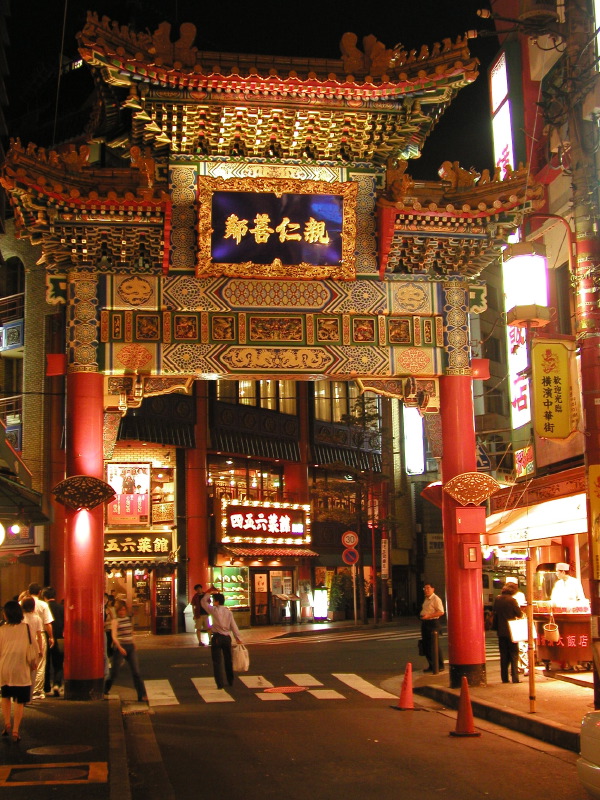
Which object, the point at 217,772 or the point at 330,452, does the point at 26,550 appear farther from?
the point at 217,772

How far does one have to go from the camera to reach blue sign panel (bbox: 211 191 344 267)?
1848cm

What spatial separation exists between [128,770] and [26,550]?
28.4 meters

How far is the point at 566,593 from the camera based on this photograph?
62.0ft

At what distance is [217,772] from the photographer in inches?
441

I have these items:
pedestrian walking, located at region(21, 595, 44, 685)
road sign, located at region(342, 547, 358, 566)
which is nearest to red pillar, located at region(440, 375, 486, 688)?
pedestrian walking, located at region(21, 595, 44, 685)

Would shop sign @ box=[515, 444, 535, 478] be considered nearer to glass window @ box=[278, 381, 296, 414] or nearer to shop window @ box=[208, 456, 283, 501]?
shop window @ box=[208, 456, 283, 501]

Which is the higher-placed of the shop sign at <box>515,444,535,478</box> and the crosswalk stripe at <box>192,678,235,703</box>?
the shop sign at <box>515,444,535,478</box>

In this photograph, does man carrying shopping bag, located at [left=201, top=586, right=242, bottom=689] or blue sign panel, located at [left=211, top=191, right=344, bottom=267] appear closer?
blue sign panel, located at [left=211, top=191, right=344, bottom=267]

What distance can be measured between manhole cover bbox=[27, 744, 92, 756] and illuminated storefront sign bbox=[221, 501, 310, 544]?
30275 mm

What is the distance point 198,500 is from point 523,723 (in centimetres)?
2951

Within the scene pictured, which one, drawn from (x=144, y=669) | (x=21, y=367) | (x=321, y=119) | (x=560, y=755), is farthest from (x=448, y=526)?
(x=21, y=367)

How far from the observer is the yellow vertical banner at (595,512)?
1275 cm

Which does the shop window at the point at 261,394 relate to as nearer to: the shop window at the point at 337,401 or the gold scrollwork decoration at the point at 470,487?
the shop window at the point at 337,401

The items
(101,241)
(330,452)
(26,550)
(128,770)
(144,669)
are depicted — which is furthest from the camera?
(330,452)
